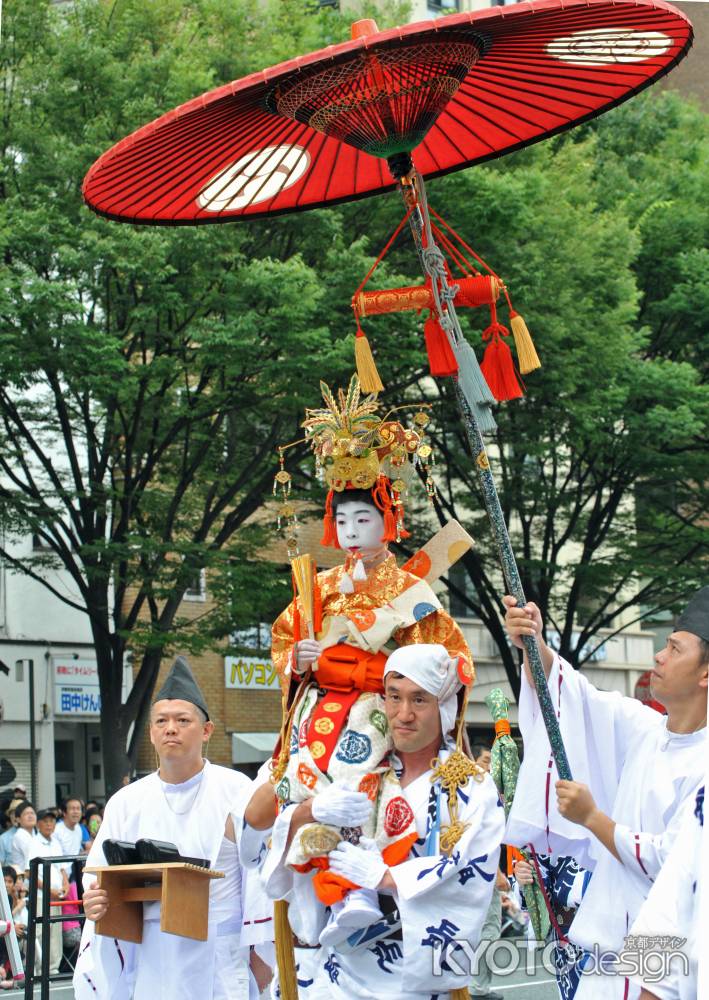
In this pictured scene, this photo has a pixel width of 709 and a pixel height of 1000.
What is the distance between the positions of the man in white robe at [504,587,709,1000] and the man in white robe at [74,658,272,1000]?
1267 millimetres

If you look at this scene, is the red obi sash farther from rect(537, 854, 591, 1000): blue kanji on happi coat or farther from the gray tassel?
the gray tassel

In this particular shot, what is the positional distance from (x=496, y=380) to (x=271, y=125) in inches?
48.2

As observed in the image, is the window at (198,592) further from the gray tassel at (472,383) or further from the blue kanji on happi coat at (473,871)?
the gray tassel at (472,383)

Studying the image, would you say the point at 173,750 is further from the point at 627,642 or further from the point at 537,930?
the point at 627,642

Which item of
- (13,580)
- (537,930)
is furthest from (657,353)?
(537,930)

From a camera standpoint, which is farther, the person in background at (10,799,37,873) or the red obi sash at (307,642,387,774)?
the person in background at (10,799,37,873)

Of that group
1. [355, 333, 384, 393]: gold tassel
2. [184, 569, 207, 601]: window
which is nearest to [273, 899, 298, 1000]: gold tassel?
[355, 333, 384, 393]: gold tassel

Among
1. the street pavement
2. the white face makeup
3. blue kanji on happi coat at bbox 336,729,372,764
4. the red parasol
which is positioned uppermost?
the red parasol

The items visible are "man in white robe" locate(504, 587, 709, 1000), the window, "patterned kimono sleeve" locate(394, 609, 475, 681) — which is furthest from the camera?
the window

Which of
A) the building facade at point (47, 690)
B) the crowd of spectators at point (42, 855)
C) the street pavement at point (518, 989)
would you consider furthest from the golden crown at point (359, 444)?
the building facade at point (47, 690)

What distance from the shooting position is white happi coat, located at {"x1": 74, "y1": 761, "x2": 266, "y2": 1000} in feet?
19.5

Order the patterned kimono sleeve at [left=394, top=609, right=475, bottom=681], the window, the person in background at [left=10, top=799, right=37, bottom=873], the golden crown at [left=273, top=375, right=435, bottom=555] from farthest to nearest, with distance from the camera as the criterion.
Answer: the window
the person in background at [left=10, top=799, right=37, bottom=873]
the golden crown at [left=273, top=375, right=435, bottom=555]
the patterned kimono sleeve at [left=394, top=609, right=475, bottom=681]

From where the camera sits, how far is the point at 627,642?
33.2 m

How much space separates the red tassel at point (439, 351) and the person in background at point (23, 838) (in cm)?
901
